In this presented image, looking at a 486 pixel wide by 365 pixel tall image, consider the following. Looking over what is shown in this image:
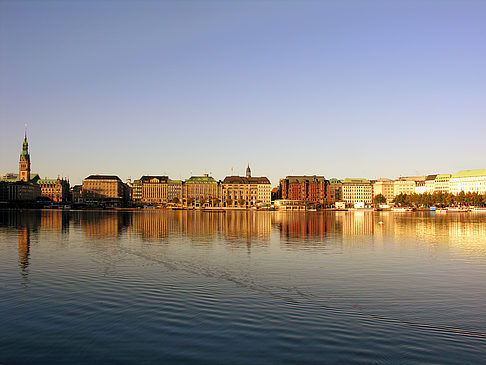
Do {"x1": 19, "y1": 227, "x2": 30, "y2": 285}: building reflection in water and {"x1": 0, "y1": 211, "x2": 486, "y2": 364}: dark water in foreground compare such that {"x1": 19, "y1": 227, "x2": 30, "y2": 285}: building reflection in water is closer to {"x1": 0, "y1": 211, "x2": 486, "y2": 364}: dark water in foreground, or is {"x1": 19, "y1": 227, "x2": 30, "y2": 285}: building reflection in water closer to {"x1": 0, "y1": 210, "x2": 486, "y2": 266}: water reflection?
{"x1": 0, "y1": 210, "x2": 486, "y2": 266}: water reflection

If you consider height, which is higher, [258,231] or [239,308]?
[239,308]

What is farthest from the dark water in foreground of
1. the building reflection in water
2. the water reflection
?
the water reflection

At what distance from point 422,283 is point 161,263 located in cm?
1730

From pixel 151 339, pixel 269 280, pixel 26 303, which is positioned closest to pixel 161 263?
pixel 269 280

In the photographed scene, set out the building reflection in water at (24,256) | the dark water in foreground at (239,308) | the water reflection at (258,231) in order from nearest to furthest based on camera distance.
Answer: the dark water in foreground at (239,308) → the building reflection in water at (24,256) → the water reflection at (258,231)

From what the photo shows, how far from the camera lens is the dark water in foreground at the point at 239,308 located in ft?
46.6

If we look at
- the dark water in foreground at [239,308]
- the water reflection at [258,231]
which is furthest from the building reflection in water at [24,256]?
the dark water in foreground at [239,308]

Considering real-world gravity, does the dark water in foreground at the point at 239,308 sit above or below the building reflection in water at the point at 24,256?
below

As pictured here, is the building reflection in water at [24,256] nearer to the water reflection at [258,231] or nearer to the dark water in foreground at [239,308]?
the water reflection at [258,231]

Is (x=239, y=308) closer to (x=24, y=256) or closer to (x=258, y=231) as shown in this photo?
(x=24, y=256)

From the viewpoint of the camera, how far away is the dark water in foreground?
14195 millimetres

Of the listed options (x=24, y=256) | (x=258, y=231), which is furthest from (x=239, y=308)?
(x=258, y=231)

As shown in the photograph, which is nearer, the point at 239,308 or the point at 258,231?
the point at 239,308

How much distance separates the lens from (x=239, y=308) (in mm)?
19078
